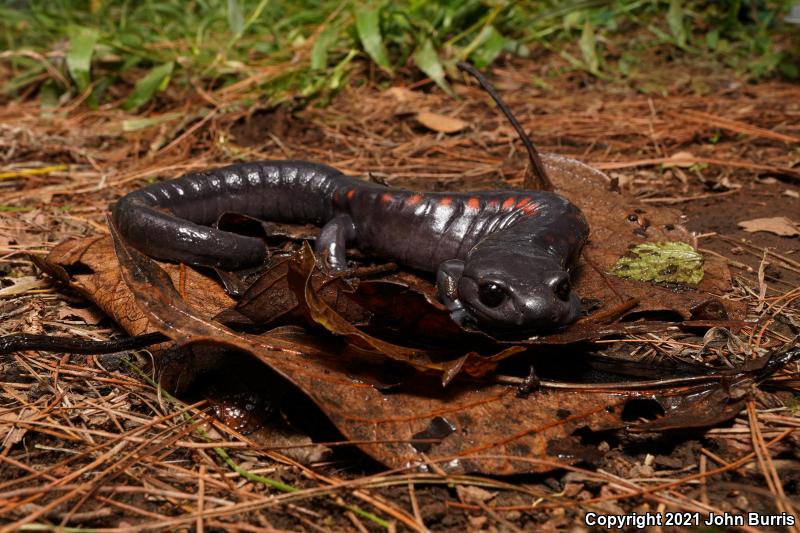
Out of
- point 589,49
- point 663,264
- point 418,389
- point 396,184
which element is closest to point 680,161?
point 663,264

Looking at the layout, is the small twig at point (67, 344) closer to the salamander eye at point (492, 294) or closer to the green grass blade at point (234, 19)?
the salamander eye at point (492, 294)

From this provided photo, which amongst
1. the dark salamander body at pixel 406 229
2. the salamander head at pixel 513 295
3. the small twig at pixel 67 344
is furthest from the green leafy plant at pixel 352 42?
the small twig at pixel 67 344

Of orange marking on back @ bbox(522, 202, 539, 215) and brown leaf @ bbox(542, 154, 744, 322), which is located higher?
orange marking on back @ bbox(522, 202, 539, 215)

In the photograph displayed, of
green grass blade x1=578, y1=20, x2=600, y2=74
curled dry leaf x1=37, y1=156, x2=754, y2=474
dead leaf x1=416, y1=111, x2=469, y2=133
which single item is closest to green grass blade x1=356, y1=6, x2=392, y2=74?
dead leaf x1=416, y1=111, x2=469, y2=133

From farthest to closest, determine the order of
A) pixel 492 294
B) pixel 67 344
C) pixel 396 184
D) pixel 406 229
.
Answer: pixel 396 184 → pixel 406 229 → pixel 492 294 → pixel 67 344

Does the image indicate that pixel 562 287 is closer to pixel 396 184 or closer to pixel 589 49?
pixel 396 184

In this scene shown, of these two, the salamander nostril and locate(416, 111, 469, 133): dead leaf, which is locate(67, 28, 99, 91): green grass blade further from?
the salamander nostril
